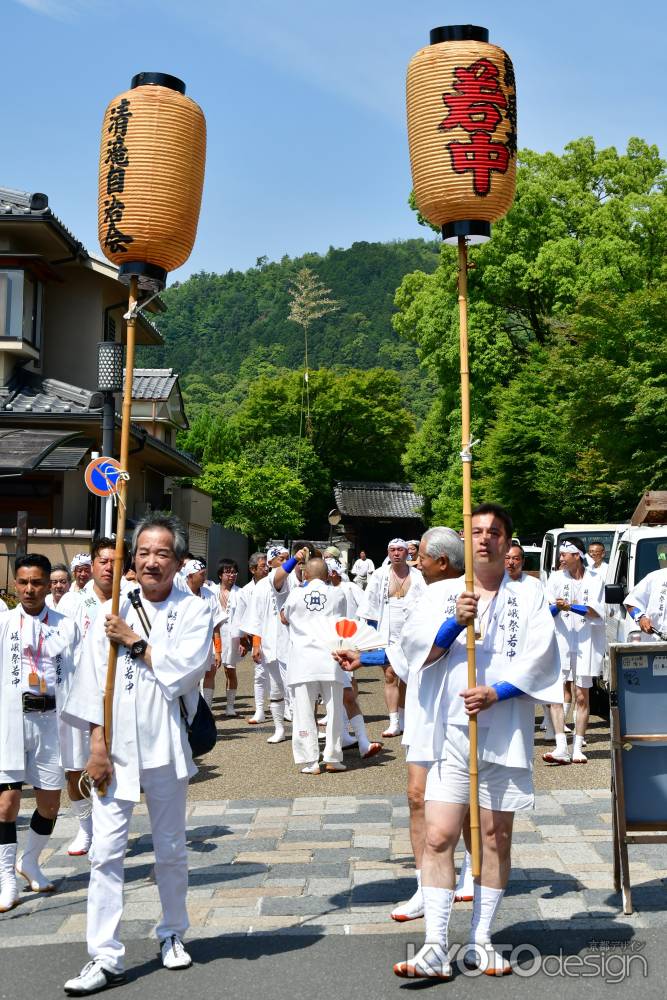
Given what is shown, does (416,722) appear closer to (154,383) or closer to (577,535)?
(577,535)

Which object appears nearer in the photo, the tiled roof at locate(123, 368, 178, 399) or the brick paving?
the brick paving

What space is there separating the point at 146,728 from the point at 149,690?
17 centimetres

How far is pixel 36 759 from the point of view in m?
6.35

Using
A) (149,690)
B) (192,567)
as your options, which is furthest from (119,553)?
(192,567)

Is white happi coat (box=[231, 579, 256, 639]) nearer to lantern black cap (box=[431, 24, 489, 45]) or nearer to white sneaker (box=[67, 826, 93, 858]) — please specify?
white sneaker (box=[67, 826, 93, 858])

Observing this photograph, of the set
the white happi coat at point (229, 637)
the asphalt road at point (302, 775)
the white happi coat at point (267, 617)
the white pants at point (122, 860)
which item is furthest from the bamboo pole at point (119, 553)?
Result: the white happi coat at point (229, 637)

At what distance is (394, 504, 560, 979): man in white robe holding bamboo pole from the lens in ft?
15.7

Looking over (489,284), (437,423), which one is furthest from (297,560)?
(437,423)

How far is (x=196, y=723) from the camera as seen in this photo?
17.3ft

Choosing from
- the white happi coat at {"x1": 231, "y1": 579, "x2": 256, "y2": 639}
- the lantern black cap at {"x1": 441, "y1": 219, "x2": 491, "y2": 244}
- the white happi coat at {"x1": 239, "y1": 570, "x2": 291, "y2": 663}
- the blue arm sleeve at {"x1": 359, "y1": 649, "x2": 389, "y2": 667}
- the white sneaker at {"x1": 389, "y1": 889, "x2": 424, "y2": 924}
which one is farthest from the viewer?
the white happi coat at {"x1": 231, "y1": 579, "x2": 256, "y2": 639}

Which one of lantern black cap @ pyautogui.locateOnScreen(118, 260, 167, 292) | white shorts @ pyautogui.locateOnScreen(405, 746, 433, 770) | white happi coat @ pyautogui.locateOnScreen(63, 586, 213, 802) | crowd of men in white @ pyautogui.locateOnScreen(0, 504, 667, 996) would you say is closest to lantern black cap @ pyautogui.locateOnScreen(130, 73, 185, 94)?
lantern black cap @ pyautogui.locateOnScreen(118, 260, 167, 292)

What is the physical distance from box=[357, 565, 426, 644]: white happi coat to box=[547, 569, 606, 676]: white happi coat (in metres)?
1.46

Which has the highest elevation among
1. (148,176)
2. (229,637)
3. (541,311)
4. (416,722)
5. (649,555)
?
(541,311)

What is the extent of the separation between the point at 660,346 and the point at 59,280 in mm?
13069
